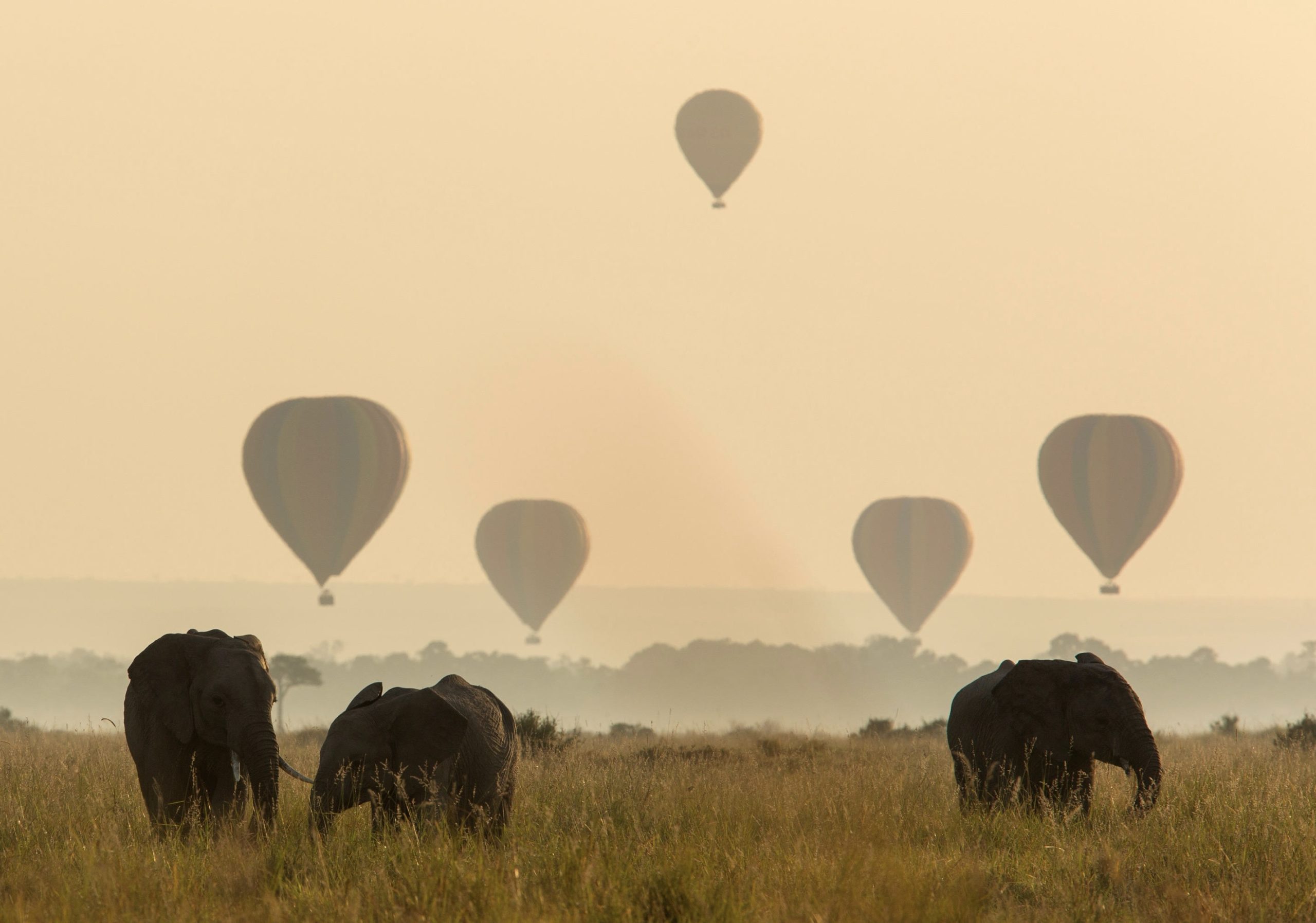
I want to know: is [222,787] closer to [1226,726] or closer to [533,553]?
[1226,726]

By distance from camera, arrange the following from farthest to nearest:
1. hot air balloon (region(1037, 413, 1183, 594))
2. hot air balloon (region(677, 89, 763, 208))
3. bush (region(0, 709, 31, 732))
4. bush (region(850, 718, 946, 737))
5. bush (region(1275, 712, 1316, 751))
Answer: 1. hot air balloon (region(677, 89, 763, 208))
2. hot air balloon (region(1037, 413, 1183, 594))
3. bush (region(0, 709, 31, 732))
4. bush (region(850, 718, 946, 737))
5. bush (region(1275, 712, 1316, 751))

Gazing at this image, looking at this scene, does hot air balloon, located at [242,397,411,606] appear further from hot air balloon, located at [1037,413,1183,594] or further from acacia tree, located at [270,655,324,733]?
hot air balloon, located at [1037,413,1183,594]

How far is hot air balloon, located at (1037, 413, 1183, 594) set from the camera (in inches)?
2645

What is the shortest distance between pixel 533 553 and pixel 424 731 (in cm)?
7857

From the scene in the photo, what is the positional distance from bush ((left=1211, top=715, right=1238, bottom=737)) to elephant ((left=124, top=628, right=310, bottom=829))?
2676 cm

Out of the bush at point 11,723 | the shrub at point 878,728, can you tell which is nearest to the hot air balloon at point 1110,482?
the shrub at point 878,728

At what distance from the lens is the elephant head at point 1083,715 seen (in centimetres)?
→ 1205

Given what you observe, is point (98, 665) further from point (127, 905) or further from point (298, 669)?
point (127, 905)

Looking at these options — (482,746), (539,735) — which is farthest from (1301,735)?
(482,746)

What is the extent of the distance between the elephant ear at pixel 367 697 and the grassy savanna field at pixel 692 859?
92cm

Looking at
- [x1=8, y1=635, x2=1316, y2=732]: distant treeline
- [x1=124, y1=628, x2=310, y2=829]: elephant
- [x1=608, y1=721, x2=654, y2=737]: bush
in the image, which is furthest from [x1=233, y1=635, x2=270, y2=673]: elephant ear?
[x1=8, y1=635, x2=1316, y2=732]: distant treeline

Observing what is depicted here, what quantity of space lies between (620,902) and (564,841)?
1980 mm

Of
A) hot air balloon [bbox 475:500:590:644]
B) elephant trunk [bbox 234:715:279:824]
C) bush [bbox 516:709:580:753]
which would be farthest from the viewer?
hot air balloon [bbox 475:500:590:644]

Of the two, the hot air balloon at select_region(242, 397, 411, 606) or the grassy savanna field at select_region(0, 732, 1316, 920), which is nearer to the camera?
the grassy savanna field at select_region(0, 732, 1316, 920)
